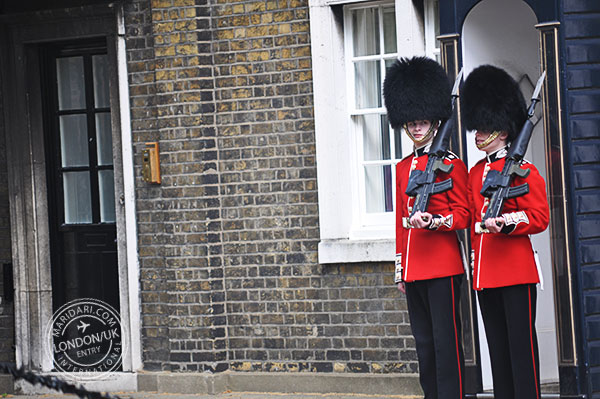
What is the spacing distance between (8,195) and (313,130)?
2859 millimetres

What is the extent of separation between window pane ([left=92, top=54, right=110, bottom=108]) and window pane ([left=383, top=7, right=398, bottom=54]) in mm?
2542

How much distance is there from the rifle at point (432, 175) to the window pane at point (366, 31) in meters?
2.21

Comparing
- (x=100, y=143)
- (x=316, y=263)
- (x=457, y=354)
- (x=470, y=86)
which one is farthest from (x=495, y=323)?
(x=100, y=143)

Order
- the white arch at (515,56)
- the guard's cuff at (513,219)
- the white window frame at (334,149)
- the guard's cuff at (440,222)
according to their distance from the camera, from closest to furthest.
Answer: the guard's cuff at (513,219) < the guard's cuff at (440,222) < the white arch at (515,56) < the white window frame at (334,149)

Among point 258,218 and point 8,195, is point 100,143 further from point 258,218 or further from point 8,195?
point 258,218

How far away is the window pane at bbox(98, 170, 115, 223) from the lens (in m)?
9.38

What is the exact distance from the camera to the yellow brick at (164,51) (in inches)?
336

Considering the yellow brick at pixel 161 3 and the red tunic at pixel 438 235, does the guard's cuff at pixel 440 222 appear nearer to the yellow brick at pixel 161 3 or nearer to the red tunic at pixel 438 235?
the red tunic at pixel 438 235

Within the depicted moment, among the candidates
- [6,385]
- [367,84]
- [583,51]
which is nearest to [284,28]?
[367,84]

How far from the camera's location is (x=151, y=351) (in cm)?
884

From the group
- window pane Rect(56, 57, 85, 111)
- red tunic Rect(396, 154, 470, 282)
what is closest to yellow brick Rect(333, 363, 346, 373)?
red tunic Rect(396, 154, 470, 282)

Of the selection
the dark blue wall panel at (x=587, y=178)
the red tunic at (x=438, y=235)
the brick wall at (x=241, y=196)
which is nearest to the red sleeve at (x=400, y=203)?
the red tunic at (x=438, y=235)

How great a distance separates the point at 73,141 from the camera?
952 cm

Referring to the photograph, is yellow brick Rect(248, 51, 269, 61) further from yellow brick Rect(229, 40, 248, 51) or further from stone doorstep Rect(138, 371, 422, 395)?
stone doorstep Rect(138, 371, 422, 395)
